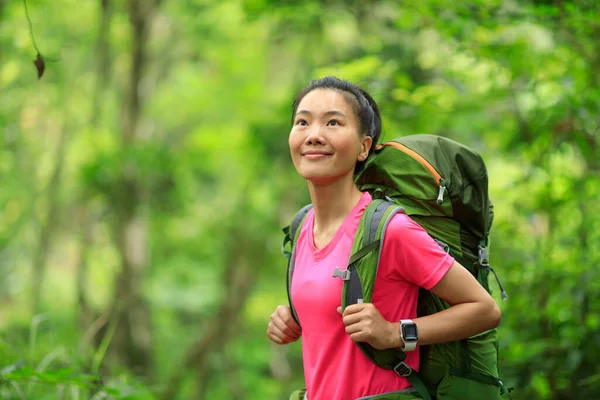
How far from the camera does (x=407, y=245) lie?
202cm

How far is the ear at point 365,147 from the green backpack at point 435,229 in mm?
36

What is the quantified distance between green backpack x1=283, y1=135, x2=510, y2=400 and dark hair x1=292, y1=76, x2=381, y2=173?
0.28 ft

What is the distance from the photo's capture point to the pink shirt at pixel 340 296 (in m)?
2.03

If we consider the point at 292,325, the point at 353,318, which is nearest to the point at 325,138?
the point at 353,318

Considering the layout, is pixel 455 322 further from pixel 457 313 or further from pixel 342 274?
pixel 342 274

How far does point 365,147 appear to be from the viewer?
7.65 ft

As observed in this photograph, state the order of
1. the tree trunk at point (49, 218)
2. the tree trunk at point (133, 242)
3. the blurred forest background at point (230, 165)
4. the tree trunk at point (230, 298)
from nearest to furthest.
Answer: the blurred forest background at point (230, 165) < the tree trunk at point (133, 242) < the tree trunk at point (230, 298) < the tree trunk at point (49, 218)

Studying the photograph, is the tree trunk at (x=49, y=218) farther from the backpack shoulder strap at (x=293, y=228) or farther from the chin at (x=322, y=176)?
the chin at (x=322, y=176)

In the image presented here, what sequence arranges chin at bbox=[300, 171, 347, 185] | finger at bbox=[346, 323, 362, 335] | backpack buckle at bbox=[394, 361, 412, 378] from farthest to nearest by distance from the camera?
chin at bbox=[300, 171, 347, 185] → backpack buckle at bbox=[394, 361, 412, 378] → finger at bbox=[346, 323, 362, 335]

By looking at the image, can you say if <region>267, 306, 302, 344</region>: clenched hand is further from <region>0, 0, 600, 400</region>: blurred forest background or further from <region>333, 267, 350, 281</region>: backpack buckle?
<region>0, 0, 600, 400</region>: blurred forest background

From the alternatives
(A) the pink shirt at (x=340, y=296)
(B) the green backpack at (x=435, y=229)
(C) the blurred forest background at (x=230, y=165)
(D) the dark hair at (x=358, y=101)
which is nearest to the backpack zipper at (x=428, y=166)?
(B) the green backpack at (x=435, y=229)

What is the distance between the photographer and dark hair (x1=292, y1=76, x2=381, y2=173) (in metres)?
2.28

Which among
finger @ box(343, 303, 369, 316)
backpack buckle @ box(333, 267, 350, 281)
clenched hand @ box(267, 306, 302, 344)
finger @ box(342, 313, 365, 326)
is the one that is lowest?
clenched hand @ box(267, 306, 302, 344)

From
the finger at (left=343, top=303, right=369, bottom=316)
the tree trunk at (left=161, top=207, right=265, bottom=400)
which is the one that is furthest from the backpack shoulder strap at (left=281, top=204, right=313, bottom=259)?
the tree trunk at (left=161, top=207, right=265, bottom=400)
